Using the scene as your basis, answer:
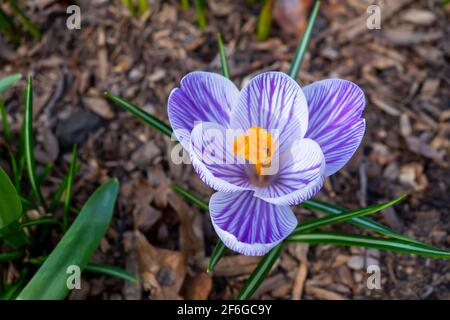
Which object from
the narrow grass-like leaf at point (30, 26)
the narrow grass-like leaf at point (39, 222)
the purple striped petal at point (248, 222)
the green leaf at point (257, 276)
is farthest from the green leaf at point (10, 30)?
Answer: the green leaf at point (257, 276)

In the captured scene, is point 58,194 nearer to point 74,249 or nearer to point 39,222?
point 39,222

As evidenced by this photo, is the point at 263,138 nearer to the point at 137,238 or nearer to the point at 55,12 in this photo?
the point at 137,238

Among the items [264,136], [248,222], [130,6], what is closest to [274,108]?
[264,136]

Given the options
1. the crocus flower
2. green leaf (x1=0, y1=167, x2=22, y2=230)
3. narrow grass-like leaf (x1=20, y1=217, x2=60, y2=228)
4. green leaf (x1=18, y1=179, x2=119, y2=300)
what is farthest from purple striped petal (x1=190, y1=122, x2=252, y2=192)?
narrow grass-like leaf (x1=20, y1=217, x2=60, y2=228)

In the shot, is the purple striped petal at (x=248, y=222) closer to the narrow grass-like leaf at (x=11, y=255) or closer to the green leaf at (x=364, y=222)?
the green leaf at (x=364, y=222)

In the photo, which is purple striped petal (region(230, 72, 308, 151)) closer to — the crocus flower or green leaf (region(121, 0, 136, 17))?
the crocus flower
